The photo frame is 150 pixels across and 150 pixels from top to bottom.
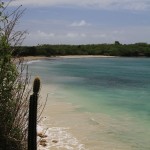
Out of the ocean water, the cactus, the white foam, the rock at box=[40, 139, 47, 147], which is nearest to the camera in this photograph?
the cactus

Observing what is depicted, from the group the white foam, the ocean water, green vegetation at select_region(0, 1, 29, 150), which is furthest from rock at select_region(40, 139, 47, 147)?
green vegetation at select_region(0, 1, 29, 150)

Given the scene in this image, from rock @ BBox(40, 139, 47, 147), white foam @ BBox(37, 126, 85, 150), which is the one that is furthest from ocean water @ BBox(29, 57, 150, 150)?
rock @ BBox(40, 139, 47, 147)

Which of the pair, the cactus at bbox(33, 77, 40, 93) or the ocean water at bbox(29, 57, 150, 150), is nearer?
the cactus at bbox(33, 77, 40, 93)

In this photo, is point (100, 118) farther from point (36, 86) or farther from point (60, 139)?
point (36, 86)

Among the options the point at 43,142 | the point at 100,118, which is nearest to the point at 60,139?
the point at 43,142

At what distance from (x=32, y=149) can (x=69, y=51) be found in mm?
119146

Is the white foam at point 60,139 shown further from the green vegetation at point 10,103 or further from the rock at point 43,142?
the green vegetation at point 10,103

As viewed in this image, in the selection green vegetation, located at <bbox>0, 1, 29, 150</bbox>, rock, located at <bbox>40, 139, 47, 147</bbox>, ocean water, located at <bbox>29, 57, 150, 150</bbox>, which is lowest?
ocean water, located at <bbox>29, 57, 150, 150</bbox>

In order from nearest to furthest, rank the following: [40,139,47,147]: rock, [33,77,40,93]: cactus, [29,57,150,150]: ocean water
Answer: [33,77,40,93]: cactus → [40,139,47,147]: rock → [29,57,150,150]: ocean water

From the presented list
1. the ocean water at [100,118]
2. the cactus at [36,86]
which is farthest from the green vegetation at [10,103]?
the ocean water at [100,118]

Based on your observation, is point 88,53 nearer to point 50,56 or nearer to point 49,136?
point 50,56

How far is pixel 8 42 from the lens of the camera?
9523mm

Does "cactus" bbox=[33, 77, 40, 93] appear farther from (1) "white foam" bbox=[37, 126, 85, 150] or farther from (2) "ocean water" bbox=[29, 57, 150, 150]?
→ (2) "ocean water" bbox=[29, 57, 150, 150]

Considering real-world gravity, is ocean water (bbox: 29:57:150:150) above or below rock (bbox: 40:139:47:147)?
below
